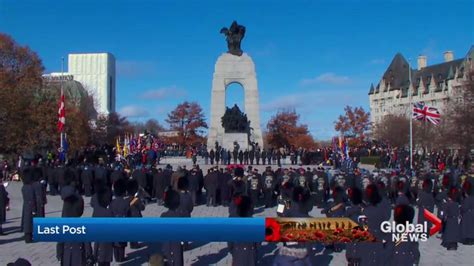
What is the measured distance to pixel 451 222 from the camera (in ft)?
41.1

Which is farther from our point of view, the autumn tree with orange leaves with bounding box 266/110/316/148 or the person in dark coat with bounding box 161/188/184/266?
the autumn tree with orange leaves with bounding box 266/110/316/148

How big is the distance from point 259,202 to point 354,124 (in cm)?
6628

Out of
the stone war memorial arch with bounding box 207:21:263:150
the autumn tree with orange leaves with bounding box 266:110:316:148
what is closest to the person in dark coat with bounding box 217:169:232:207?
the stone war memorial arch with bounding box 207:21:263:150

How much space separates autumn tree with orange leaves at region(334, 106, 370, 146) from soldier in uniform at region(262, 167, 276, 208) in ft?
214

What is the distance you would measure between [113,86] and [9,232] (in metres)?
128

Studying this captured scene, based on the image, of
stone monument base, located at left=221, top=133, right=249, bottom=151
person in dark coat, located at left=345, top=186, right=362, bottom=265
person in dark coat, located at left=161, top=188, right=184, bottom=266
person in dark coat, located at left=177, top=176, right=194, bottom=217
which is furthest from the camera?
stone monument base, located at left=221, top=133, right=249, bottom=151

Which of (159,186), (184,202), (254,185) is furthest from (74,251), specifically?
(159,186)

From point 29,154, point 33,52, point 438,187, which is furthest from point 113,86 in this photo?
point 438,187

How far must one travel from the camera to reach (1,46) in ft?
146

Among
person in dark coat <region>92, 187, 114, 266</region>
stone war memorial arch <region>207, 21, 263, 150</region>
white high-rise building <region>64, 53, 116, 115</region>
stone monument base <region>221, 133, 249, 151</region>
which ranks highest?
white high-rise building <region>64, 53, 116, 115</region>

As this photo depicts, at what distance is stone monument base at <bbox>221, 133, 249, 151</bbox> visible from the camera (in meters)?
46.0

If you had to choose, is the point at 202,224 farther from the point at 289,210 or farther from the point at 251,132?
the point at 251,132

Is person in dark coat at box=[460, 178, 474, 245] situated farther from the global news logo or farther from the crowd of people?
the global news logo

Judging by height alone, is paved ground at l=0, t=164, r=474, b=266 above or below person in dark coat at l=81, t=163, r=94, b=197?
below
